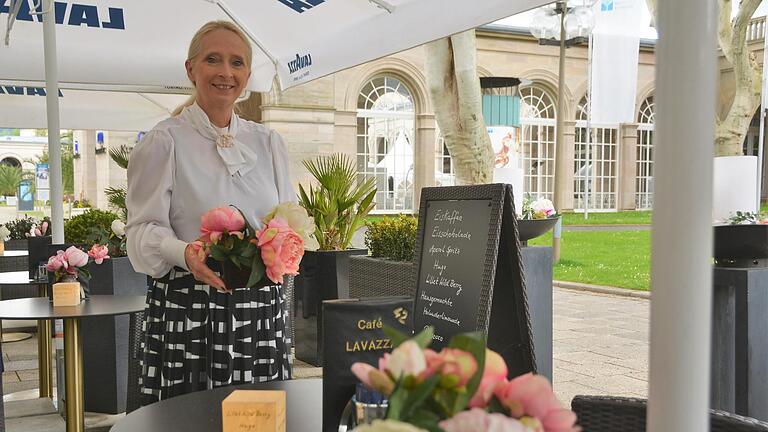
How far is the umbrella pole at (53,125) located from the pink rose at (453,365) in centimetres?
426

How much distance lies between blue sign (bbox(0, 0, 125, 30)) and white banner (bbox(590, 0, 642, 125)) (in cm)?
848

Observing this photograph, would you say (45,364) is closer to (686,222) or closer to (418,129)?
(686,222)

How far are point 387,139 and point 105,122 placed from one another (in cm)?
1407

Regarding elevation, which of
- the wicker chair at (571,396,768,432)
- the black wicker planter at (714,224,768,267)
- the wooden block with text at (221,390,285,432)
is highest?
the black wicker planter at (714,224,768,267)

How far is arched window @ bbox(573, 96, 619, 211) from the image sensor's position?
2664cm

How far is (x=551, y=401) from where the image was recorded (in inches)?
26.8

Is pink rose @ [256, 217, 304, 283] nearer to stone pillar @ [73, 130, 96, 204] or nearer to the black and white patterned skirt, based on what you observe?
the black and white patterned skirt

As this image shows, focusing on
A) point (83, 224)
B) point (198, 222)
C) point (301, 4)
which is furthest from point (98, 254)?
point (83, 224)

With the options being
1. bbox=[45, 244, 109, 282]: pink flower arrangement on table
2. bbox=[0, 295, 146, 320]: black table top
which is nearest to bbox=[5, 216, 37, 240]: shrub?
bbox=[0, 295, 146, 320]: black table top

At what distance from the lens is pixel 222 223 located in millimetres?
1643

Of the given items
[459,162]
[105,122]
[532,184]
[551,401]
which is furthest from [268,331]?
[532,184]

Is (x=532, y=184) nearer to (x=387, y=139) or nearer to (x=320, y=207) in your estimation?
(x=387, y=139)

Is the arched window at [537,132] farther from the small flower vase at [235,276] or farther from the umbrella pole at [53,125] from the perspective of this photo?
the small flower vase at [235,276]

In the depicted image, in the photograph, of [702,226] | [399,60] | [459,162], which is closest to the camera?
[702,226]
